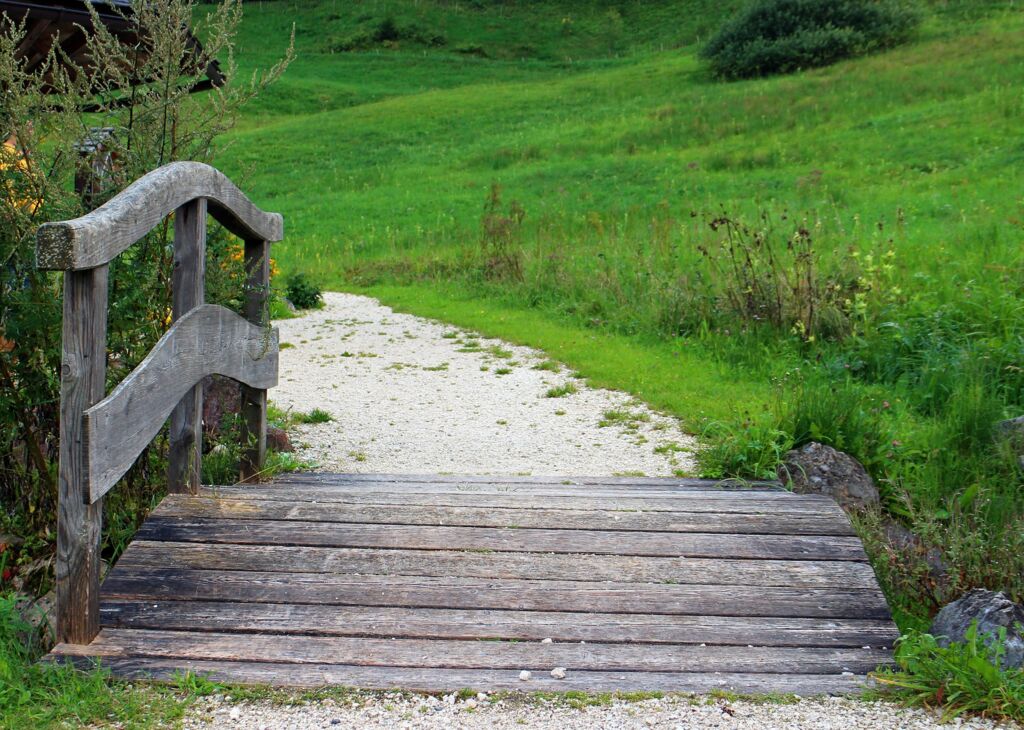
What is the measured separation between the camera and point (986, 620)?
3270 millimetres

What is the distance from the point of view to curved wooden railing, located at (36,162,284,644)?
9.95 feet

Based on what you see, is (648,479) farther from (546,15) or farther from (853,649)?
(546,15)

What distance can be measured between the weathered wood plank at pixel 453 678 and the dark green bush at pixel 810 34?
3468 centimetres

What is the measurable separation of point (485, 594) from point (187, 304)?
1779 mm

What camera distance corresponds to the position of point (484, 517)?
404 cm

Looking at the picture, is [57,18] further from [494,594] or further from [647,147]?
[647,147]

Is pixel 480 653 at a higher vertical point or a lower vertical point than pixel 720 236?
lower

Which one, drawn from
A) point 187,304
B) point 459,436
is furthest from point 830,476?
point 187,304

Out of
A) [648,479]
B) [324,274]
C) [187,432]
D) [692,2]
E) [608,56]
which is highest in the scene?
[692,2]

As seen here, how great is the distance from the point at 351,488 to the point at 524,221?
14.0 m

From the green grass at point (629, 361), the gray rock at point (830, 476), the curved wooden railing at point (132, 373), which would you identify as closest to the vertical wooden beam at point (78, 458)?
the curved wooden railing at point (132, 373)

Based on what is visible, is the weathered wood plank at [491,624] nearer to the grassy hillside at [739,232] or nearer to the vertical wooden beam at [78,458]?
the vertical wooden beam at [78,458]

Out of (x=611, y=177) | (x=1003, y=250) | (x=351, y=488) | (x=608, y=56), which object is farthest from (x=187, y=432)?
(x=608, y=56)

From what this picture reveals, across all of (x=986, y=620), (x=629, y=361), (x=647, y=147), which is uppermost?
(x=647, y=147)
